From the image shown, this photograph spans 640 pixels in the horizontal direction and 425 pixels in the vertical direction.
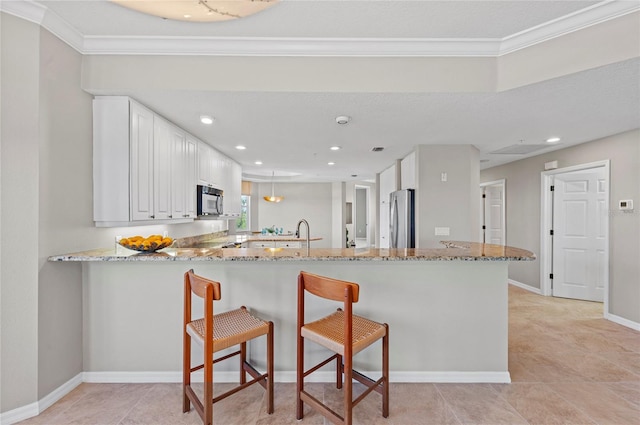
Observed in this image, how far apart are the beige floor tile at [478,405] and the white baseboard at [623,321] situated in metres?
2.53

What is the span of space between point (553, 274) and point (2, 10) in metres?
6.54

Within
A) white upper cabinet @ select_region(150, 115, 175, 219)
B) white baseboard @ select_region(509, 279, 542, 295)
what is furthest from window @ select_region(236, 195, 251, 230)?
white baseboard @ select_region(509, 279, 542, 295)

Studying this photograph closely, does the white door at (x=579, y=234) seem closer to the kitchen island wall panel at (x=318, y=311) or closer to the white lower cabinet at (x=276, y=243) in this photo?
the kitchen island wall panel at (x=318, y=311)

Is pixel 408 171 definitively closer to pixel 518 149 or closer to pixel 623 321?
pixel 518 149

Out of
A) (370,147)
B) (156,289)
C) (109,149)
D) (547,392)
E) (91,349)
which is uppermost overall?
(370,147)

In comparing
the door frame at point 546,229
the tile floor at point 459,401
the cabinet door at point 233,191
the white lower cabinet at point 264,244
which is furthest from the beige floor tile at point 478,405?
the cabinet door at point 233,191

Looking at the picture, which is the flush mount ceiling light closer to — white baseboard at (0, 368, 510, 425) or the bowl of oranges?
the bowl of oranges

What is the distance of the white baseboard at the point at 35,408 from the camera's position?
1758 mm

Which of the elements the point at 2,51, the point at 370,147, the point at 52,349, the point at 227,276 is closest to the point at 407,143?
the point at 370,147

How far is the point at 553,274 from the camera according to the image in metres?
4.49

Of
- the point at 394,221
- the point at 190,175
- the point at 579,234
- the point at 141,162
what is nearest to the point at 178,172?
the point at 190,175

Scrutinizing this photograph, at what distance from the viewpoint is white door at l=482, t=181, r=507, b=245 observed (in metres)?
5.79

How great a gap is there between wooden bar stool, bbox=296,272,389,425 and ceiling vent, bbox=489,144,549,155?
354 centimetres

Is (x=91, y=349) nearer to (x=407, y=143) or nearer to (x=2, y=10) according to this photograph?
(x=2, y=10)
